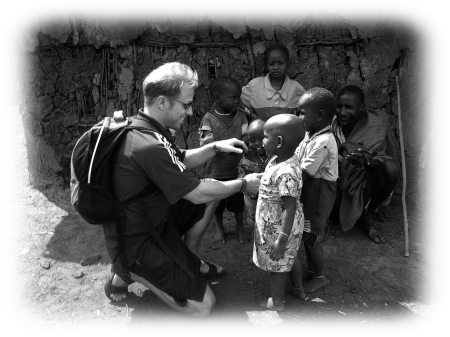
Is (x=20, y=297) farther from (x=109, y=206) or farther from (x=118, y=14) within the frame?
(x=118, y=14)

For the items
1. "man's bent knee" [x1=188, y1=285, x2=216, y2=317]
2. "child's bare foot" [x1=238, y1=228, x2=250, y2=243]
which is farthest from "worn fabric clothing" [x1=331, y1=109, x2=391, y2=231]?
"man's bent knee" [x1=188, y1=285, x2=216, y2=317]

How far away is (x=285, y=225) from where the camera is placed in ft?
8.25

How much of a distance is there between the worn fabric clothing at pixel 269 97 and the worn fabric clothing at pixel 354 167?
0.55 m

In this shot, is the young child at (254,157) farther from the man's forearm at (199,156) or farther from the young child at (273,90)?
the young child at (273,90)

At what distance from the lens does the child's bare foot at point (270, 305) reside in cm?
281

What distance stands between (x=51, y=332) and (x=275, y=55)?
335cm

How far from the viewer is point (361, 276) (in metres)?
3.28

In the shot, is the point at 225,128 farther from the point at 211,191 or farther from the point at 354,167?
the point at 354,167

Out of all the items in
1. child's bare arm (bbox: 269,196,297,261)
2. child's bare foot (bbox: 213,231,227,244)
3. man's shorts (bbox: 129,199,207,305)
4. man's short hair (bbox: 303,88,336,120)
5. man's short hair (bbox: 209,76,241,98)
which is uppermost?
man's short hair (bbox: 209,76,241,98)

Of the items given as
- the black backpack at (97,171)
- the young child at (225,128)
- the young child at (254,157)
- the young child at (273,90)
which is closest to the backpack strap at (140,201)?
the black backpack at (97,171)

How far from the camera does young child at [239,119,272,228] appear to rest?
10.4ft

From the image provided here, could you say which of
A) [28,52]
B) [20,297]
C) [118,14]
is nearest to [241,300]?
[20,297]

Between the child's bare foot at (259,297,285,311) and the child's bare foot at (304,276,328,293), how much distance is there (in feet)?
1.13

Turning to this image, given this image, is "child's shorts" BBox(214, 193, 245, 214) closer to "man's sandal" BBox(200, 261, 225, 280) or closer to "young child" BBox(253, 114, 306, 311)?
"man's sandal" BBox(200, 261, 225, 280)
